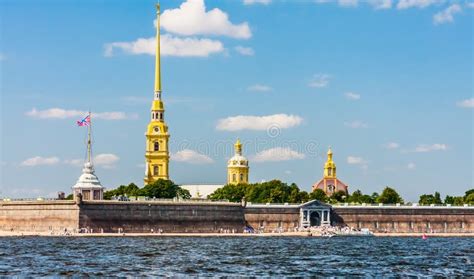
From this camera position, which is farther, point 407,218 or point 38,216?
point 407,218

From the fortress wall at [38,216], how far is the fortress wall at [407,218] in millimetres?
45792

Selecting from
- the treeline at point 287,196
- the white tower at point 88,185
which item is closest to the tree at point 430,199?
the treeline at point 287,196

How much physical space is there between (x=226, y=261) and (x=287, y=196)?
104709 millimetres

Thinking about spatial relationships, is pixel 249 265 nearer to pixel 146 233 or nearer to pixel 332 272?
pixel 332 272

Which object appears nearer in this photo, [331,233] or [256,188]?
[331,233]

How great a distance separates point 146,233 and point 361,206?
39427mm

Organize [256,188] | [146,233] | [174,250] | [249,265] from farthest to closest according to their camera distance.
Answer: [256,188], [146,233], [174,250], [249,265]

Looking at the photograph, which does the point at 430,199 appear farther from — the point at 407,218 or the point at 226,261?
the point at 226,261

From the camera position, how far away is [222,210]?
160375 millimetres

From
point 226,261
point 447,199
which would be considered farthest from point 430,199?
point 226,261

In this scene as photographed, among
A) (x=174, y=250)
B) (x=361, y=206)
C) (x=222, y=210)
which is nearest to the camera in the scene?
(x=174, y=250)

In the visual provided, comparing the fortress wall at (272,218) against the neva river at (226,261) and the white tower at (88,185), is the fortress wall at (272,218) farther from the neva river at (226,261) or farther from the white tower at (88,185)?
the neva river at (226,261)

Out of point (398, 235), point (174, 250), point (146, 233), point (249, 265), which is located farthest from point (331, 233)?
point (249, 265)

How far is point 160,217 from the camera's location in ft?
502
